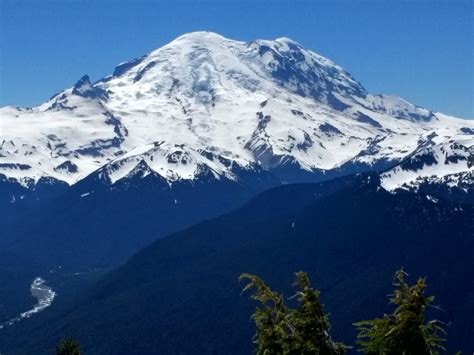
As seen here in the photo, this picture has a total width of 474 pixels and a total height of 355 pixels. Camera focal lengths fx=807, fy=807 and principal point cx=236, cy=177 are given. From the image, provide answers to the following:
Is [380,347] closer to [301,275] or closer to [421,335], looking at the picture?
[421,335]

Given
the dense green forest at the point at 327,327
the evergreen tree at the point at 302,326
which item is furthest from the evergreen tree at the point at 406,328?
the evergreen tree at the point at 302,326

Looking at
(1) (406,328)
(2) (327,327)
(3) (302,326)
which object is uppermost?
(3) (302,326)

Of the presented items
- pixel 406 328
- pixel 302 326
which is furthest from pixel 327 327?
pixel 406 328

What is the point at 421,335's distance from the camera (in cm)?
3556

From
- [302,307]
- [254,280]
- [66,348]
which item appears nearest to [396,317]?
[302,307]

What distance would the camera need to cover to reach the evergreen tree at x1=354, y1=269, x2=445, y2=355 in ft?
116

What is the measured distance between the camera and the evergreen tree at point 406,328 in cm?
3541

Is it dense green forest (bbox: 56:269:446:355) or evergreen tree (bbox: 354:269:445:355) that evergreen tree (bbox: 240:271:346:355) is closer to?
dense green forest (bbox: 56:269:446:355)

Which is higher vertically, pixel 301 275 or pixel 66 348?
pixel 66 348

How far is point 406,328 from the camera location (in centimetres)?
3556

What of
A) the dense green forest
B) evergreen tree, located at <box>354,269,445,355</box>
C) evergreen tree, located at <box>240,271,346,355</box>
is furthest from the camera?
evergreen tree, located at <box>240,271,346,355</box>

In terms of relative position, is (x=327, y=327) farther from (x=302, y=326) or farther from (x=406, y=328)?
(x=406, y=328)

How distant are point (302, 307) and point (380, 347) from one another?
12.8ft

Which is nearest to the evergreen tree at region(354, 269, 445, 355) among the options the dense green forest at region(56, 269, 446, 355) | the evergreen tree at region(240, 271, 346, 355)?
the dense green forest at region(56, 269, 446, 355)
